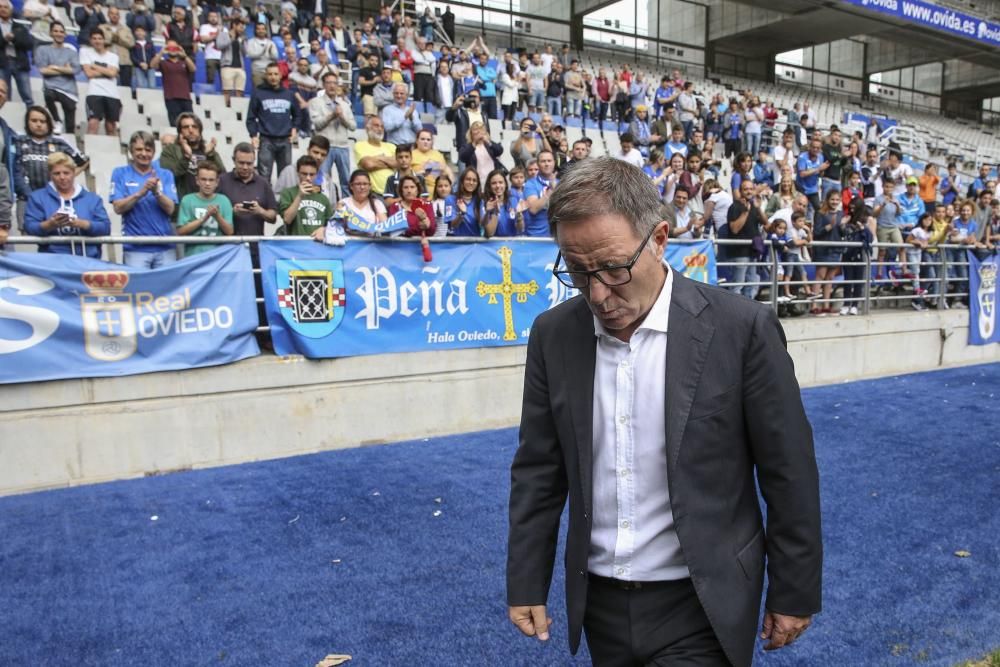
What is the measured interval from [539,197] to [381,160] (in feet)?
6.41

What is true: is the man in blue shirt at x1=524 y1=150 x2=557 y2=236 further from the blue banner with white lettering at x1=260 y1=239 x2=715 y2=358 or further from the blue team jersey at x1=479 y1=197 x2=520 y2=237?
the blue banner with white lettering at x1=260 y1=239 x2=715 y2=358

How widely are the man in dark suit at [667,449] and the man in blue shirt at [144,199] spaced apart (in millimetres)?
5779

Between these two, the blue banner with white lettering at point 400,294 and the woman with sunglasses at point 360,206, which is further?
the woman with sunglasses at point 360,206

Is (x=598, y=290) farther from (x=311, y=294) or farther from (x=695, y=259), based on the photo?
(x=695, y=259)

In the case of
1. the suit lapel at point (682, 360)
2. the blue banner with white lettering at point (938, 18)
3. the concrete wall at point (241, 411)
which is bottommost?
the concrete wall at point (241, 411)

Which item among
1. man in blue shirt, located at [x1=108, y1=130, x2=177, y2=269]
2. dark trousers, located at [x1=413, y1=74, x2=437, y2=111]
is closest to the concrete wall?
man in blue shirt, located at [x1=108, y1=130, x2=177, y2=269]

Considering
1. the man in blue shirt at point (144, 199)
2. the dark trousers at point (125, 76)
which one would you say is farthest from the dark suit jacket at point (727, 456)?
the dark trousers at point (125, 76)

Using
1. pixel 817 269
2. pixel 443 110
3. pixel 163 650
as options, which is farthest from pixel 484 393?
pixel 443 110

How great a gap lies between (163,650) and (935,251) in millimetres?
13229

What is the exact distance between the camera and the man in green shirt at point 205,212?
7059 millimetres

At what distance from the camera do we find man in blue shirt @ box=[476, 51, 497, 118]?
1608 centimetres

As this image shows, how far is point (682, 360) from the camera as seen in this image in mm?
1970

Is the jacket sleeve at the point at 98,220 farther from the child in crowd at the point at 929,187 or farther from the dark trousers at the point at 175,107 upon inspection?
the child in crowd at the point at 929,187

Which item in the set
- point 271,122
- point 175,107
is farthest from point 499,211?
point 175,107
